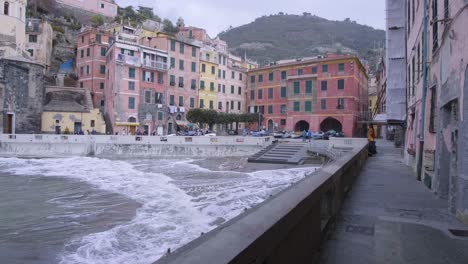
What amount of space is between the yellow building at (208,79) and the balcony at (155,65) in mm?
7441

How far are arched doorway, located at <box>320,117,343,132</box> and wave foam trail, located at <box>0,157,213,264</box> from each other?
33.7m

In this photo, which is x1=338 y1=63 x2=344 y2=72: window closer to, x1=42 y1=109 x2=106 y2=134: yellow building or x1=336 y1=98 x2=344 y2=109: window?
x1=336 y1=98 x2=344 y2=109: window

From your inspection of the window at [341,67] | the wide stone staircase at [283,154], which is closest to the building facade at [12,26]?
the wide stone staircase at [283,154]

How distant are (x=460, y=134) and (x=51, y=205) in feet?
40.8

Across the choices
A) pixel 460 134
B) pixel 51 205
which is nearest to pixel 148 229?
pixel 51 205

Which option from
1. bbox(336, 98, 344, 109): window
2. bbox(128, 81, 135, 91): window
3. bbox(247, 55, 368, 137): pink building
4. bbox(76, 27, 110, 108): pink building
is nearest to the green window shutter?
bbox(247, 55, 368, 137): pink building

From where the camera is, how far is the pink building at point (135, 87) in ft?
143

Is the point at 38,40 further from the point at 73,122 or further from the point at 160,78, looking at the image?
the point at 160,78

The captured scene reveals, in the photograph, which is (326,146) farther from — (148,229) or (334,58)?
(148,229)

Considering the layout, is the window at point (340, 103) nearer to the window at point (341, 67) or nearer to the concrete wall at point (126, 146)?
the window at point (341, 67)

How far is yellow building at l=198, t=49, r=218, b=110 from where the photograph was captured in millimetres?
53406

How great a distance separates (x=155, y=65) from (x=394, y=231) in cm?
4436

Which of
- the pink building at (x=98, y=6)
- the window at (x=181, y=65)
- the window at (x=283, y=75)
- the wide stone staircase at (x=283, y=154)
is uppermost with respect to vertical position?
the pink building at (x=98, y=6)

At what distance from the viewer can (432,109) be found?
9.86m
